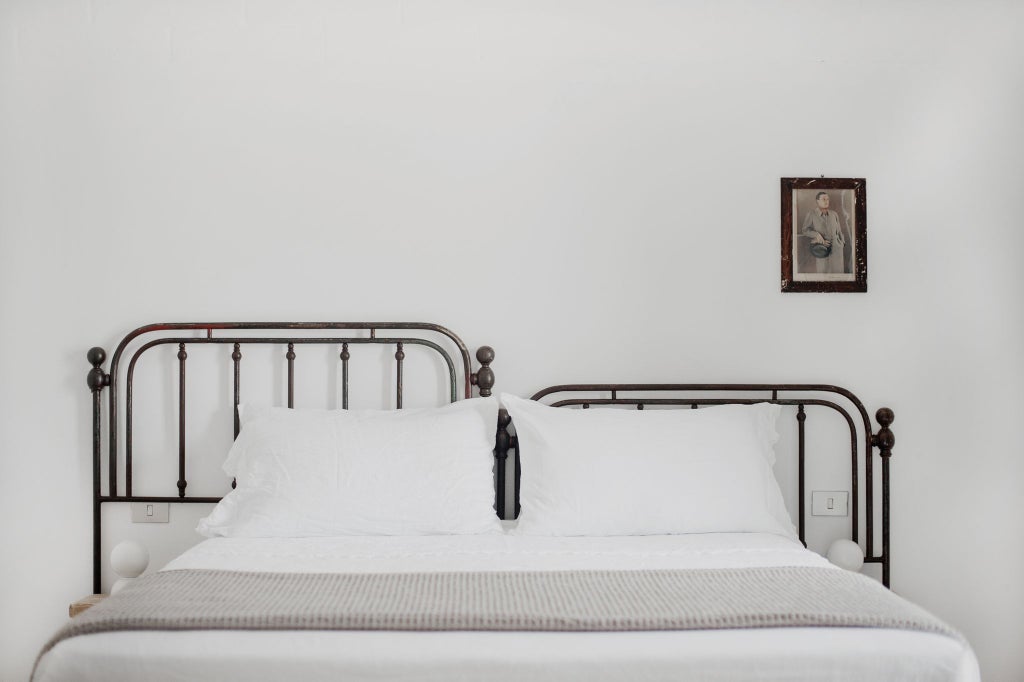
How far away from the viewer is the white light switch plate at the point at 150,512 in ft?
7.82

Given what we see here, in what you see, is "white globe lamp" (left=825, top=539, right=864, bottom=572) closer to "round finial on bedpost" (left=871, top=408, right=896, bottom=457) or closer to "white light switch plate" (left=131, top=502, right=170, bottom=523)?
"round finial on bedpost" (left=871, top=408, right=896, bottom=457)

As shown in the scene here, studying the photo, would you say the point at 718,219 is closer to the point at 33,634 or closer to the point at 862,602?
the point at 862,602

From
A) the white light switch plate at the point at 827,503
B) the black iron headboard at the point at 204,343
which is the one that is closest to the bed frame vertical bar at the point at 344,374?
the black iron headboard at the point at 204,343

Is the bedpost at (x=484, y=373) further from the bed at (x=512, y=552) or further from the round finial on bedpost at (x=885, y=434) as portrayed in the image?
the round finial on bedpost at (x=885, y=434)

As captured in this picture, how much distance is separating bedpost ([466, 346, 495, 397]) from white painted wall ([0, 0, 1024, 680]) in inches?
3.5

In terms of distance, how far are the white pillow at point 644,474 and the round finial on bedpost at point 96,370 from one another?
1.28m

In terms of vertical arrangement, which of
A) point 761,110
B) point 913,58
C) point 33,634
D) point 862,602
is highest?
point 913,58

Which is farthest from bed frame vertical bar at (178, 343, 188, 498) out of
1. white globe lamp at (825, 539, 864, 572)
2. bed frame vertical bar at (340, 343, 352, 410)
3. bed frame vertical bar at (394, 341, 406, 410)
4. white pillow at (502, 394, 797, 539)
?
white globe lamp at (825, 539, 864, 572)

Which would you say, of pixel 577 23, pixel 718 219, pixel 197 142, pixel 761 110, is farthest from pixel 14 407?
pixel 761 110

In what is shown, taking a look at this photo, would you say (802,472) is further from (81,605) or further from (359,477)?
(81,605)

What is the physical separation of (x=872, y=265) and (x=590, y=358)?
0.96m

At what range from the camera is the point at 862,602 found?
1.44 metres

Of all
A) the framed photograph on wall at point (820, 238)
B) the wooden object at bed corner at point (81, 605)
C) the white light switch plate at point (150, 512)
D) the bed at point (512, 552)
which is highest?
the framed photograph on wall at point (820, 238)

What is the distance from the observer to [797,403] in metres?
2.39
